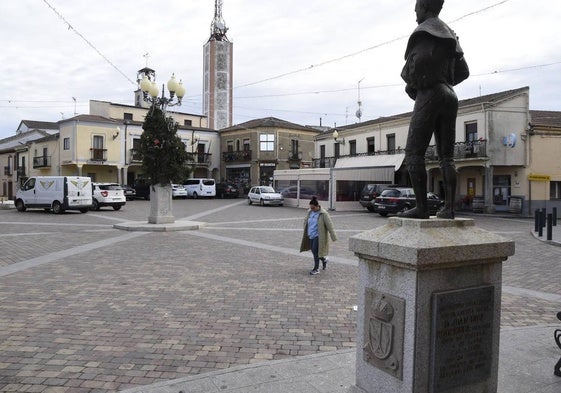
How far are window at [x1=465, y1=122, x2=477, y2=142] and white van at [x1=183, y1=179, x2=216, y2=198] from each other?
2242 cm

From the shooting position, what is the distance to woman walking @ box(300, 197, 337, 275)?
27.4ft

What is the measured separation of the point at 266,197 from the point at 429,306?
28361 mm

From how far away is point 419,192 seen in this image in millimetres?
3424

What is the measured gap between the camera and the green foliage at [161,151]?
52.6 feet

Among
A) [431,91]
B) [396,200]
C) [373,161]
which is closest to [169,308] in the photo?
[431,91]

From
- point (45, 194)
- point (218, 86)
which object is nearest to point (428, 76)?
point (45, 194)

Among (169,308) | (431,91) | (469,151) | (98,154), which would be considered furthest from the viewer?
(98,154)

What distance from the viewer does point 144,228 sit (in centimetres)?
1512

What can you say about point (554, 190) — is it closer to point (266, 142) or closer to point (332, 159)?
point (332, 159)

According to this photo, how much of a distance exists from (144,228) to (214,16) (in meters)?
51.7

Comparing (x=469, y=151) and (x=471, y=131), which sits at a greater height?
(x=471, y=131)

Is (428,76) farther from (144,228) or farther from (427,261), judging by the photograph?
(144,228)

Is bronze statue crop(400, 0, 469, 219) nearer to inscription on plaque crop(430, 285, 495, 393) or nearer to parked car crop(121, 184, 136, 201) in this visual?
inscription on plaque crop(430, 285, 495, 393)

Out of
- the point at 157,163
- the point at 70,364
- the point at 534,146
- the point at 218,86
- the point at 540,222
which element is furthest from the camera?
the point at 218,86
